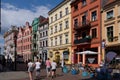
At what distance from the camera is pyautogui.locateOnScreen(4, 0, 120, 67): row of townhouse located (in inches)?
1347

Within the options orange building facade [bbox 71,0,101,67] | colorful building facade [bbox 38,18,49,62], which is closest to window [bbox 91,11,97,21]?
orange building facade [bbox 71,0,101,67]

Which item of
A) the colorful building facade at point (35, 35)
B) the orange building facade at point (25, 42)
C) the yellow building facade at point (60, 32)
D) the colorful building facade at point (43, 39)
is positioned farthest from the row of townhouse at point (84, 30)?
the orange building facade at point (25, 42)

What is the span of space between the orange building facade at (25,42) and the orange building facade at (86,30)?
33.8 metres

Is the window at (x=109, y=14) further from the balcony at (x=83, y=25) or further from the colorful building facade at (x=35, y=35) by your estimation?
the colorful building facade at (x=35, y=35)

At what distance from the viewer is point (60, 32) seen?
52.5 metres

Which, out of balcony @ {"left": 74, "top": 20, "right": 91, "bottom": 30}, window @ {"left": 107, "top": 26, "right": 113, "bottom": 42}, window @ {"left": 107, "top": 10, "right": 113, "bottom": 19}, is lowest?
window @ {"left": 107, "top": 26, "right": 113, "bottom": 42}

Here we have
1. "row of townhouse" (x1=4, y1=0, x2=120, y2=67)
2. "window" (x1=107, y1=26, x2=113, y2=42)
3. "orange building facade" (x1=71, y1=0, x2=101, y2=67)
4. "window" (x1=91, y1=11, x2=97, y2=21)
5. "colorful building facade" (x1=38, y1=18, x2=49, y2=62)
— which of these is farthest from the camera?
"colorful building facade" (x1=38, y1=18, x2=49, y2=62)

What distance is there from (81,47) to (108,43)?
9122 mm

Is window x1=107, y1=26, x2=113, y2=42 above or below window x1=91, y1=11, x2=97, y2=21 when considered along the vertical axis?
below

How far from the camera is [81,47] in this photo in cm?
4316

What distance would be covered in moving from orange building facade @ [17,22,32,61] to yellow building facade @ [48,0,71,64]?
2027 centimetres

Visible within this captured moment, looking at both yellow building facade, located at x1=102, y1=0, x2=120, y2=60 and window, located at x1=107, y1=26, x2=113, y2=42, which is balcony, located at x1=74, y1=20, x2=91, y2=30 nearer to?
yellow building facade, located at x1=102, y1=0, x2=120, y2=60

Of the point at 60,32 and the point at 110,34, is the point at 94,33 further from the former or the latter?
the point at 60,32

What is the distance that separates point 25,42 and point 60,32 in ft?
109
